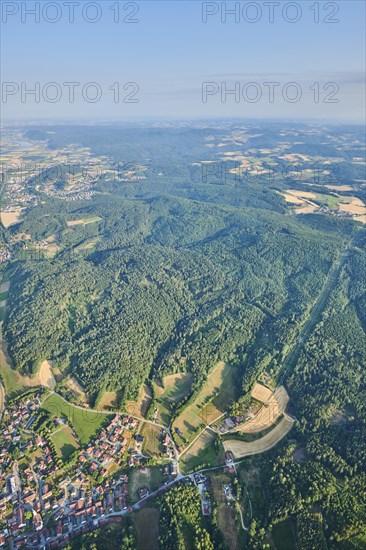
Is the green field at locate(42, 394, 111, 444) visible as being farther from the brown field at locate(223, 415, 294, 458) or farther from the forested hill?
the brown field at locate(223, 415, 294, 458)

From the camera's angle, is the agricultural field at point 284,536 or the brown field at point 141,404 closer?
the agricultural field at point 284,536

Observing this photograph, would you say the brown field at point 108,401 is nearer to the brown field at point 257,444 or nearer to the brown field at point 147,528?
the brown field at point 147,528

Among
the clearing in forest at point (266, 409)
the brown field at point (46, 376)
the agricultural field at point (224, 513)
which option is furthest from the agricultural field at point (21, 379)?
the clearing in forest at point (266, 409)

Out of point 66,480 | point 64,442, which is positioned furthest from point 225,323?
point 66,480

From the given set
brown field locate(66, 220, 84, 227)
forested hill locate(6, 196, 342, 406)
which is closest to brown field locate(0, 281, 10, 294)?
forested hill locate(6, 196, 342, 406)

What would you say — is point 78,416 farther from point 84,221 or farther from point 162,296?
point 84,221

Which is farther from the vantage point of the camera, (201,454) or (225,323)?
(225,323)

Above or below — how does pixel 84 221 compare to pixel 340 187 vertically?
below
